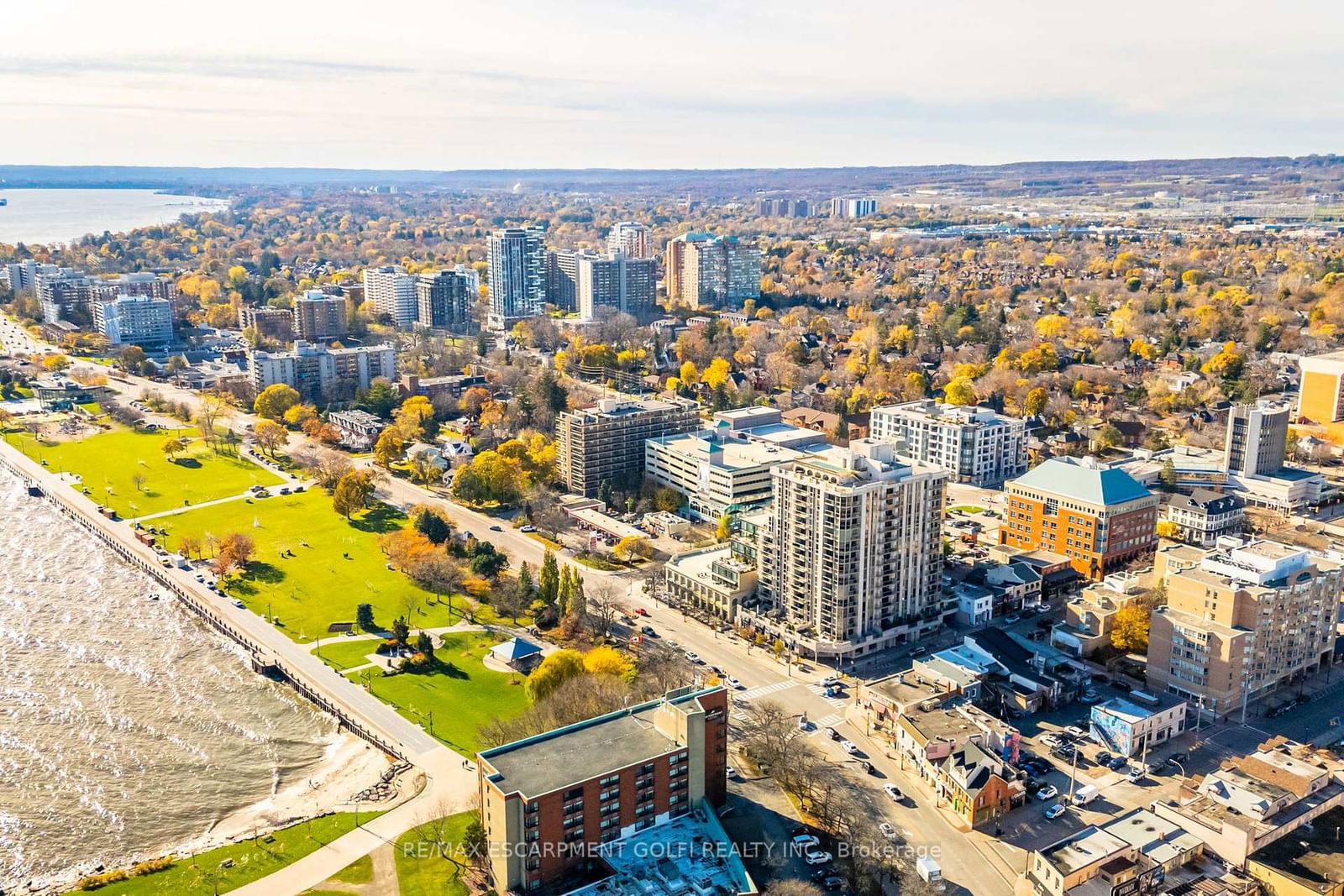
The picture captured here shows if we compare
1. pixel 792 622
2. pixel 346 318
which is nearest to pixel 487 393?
pixel 346 318

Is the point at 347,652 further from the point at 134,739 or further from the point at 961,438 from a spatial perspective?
the point at 961,438

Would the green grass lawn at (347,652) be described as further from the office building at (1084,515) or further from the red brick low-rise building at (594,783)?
the office building at (1084,515)

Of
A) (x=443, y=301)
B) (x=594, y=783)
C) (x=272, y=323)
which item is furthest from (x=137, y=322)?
(x=594, y=783)

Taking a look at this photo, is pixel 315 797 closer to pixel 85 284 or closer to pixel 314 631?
pixel 314 631

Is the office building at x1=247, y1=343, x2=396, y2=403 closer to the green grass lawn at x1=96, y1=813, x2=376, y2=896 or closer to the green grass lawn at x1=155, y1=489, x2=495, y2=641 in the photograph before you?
the green grass lawn at x1=155, y1=489, x2=495, y2=641

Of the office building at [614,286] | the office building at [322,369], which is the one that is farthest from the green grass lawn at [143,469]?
the office building at [614,286]

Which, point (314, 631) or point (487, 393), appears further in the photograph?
point (487, 393)

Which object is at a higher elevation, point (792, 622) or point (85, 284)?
point (85, 284)
